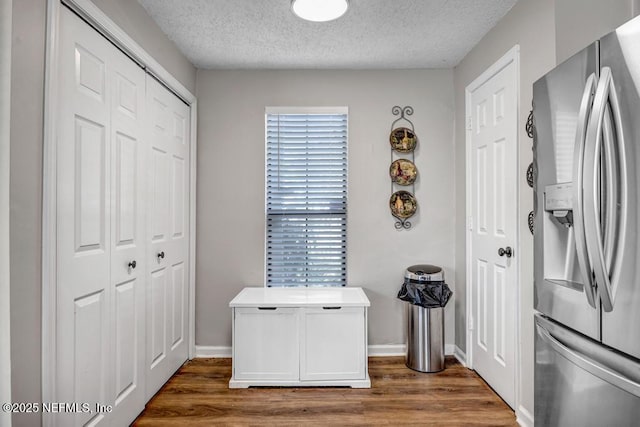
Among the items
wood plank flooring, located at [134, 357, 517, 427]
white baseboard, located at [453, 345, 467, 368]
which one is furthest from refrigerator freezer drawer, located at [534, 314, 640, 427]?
white baseboard, located at [453, 345, 467, 368]

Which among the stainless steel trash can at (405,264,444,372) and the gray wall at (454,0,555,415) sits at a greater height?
the gray wall at (454,0,555,415)

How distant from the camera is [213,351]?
328 centimetres

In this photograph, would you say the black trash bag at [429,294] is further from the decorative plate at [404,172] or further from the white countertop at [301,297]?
the decorative plate at [404,172]

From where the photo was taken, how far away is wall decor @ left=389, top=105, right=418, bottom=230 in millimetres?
3270

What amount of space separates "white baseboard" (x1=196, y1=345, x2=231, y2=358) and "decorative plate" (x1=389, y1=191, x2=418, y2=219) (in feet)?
6.26

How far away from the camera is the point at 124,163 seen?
6.93 feet

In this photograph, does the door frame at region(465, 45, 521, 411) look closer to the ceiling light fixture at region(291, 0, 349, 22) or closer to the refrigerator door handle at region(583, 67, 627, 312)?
the ceiling light fixture at region(291, 0, 349, 22)

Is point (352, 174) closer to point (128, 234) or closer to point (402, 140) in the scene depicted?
point (402, 140)

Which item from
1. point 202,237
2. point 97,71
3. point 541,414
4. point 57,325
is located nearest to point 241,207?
point 202,237

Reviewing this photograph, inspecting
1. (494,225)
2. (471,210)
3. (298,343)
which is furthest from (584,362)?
(471,210)

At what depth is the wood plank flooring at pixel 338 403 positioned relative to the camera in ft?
7.41

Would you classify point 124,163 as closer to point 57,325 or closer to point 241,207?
point 57,325

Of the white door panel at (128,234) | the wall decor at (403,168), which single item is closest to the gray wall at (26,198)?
the white door panel at (128,234)

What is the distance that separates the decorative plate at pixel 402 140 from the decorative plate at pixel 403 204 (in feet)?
1.27
